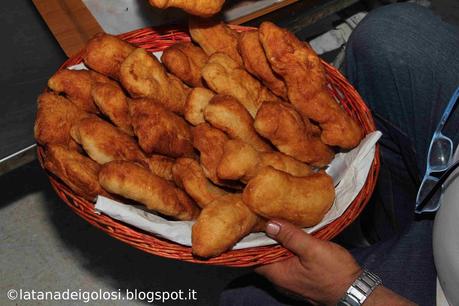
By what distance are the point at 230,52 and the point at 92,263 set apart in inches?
31.6

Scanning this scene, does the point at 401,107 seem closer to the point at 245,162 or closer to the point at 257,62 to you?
the point at 257,62

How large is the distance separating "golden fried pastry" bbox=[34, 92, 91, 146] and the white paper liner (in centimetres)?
17

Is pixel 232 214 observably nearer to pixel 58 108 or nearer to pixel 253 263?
pixel 253 263

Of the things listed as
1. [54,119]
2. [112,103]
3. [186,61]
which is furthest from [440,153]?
[54,119]

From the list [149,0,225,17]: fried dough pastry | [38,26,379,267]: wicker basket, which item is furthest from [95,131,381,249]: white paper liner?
[149,0,225,17]: fried dough pastry

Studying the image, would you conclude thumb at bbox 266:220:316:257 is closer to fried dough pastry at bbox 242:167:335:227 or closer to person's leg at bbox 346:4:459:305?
fried dough pastry at bbox 242:167:335:227

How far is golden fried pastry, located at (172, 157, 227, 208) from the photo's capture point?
971 millimetres

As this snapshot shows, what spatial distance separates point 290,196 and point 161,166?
254mm

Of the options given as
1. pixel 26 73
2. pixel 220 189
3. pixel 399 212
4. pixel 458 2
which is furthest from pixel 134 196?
pixel 458 2

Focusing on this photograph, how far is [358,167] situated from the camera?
3.44 feet

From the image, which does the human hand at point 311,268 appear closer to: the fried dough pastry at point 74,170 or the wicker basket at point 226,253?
the wicker basket at point 226,253

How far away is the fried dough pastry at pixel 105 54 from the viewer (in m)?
1.07

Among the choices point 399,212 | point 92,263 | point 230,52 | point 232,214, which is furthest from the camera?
point 92,263

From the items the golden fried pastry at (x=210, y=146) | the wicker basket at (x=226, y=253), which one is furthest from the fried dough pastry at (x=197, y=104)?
the wicker basket at (x=226, y=253)
